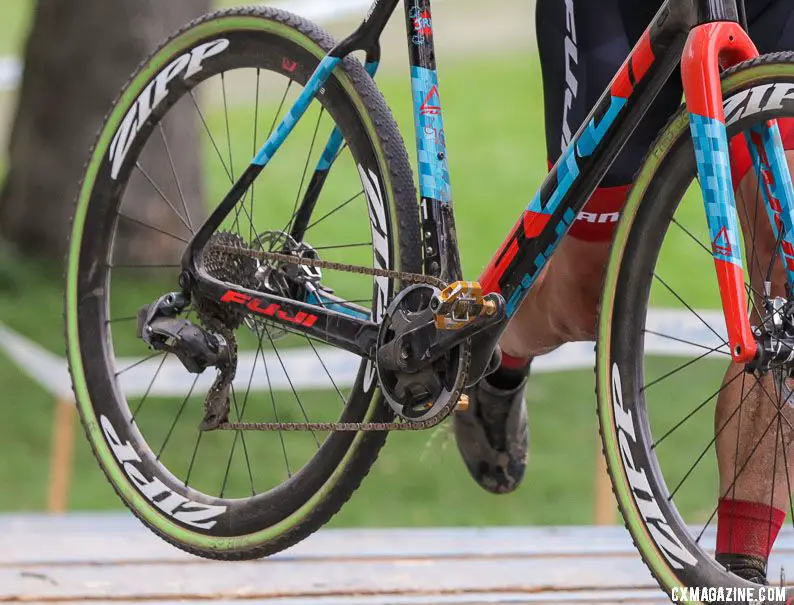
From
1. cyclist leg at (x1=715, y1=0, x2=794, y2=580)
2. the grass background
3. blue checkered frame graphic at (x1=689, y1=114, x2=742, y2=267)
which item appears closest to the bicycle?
blue checkered frame graphic at (x1=689, y1=114, x2=742, y2=267)

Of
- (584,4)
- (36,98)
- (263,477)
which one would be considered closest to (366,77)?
(584,4)

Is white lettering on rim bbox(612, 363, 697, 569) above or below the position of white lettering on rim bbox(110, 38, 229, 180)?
below

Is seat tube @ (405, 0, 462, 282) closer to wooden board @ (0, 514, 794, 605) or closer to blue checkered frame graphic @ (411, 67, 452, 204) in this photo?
blue checkered frame graphic @ (411, 67, 452, 204)

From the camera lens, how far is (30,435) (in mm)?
8602

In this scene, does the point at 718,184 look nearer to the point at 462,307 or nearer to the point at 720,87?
the point at 720,87

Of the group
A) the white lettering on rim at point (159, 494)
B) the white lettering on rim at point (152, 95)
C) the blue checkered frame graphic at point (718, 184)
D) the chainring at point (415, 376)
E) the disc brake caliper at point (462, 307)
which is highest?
the white lettering on rim at point (152, 95)

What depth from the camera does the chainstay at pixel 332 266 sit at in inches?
113

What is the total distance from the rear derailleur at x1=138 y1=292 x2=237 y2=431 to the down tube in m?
0.74

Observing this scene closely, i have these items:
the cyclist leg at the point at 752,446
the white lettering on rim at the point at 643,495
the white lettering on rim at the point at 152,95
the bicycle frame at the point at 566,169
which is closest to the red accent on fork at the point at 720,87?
the bicycle frame at the point at 566,169

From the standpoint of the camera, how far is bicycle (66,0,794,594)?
249 cm

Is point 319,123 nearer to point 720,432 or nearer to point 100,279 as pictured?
point 100,279

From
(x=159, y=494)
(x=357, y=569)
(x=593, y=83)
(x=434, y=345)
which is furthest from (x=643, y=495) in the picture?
(x=357, y=569)

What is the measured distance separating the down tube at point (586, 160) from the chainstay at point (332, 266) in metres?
0.13

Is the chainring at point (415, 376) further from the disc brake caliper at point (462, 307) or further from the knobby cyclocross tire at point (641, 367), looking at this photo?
the knobby cyclocross tire at point (641, 367)
